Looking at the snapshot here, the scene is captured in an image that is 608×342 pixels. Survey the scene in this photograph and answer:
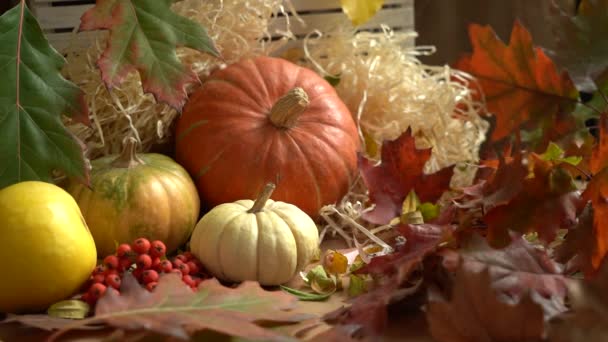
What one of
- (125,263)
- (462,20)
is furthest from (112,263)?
(462,20)

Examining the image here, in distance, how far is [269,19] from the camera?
1395 millimetres

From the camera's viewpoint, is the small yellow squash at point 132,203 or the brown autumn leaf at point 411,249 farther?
the small yellow squash at point 132,203

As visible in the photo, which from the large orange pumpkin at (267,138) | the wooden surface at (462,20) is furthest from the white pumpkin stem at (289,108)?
the wooden surface at (462,20)

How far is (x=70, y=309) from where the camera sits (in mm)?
839

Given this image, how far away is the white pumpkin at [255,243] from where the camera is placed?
0.94m

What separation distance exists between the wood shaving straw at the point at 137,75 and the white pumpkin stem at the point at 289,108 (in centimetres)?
20

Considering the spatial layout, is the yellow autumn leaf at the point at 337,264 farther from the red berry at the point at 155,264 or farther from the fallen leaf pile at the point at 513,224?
the red berry at the point at 155,264

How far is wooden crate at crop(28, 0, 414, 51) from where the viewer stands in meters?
1.28

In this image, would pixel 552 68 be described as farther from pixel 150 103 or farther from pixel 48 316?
pixel 48 316

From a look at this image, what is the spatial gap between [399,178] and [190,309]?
0.45 meters

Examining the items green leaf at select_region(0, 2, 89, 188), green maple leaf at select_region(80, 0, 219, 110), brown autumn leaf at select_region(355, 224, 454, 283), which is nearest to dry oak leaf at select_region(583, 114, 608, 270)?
brown autumn leaf at select_region(355, 224, 454, 283)

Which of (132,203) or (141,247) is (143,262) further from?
(132,203)

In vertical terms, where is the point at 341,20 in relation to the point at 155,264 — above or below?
above

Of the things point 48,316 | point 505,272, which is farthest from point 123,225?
point 505,272
